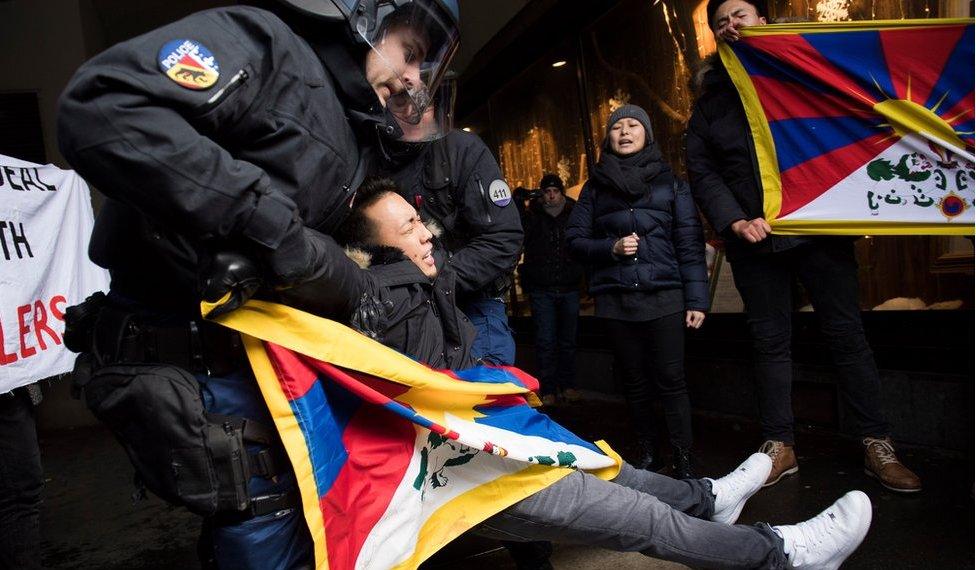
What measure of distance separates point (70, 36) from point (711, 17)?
6340mm

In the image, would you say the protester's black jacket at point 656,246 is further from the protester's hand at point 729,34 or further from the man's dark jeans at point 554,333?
the man's dark jeans at point 554,333

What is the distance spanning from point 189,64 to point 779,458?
3077 millimetres

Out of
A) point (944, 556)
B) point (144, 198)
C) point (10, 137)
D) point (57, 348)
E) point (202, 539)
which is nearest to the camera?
point (144, 198)

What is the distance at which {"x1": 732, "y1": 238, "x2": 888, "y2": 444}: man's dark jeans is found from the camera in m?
3.11

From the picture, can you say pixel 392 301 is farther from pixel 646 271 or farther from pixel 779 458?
pixel 779 458

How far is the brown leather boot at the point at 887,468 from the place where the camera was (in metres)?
2.94

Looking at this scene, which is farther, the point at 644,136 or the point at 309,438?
the point at 644,136

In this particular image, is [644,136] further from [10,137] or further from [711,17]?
[10,137]

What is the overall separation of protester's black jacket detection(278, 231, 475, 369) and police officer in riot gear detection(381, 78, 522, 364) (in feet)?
1.67

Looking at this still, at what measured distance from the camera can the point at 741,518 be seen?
2924 mm

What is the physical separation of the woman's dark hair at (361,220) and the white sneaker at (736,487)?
62.8 inches

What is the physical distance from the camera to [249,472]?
146 centimetres

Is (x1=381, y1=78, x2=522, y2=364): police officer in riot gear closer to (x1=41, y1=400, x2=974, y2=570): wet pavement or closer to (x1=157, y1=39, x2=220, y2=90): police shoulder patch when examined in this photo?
(x1=41, y1=400, x2=974, y2=570): wet pavement

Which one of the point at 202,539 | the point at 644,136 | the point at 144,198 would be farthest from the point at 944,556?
the point at 144,198
